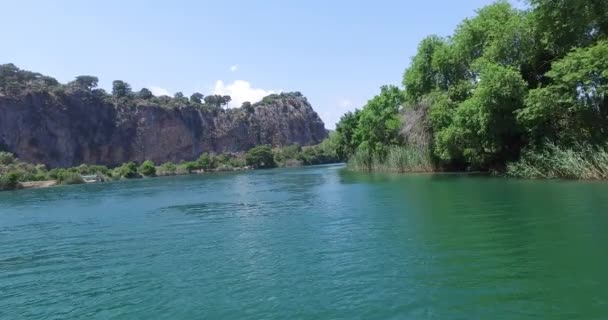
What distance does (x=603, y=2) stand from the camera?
30594mm

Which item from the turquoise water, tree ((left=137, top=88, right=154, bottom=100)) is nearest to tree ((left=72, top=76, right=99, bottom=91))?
tree ((left=137, top=88, right=154, bottom=100))

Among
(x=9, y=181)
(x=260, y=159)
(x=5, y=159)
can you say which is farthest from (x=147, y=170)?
(x=9, y=181)

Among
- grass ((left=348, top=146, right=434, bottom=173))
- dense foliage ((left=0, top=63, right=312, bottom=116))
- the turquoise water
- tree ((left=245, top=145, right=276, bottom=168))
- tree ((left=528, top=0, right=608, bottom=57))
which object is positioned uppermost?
A: dense foliage ((left=0, top=63, right=312, bottom=116))

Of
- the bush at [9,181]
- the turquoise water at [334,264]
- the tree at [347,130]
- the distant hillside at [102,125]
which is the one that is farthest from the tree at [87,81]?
the turquoise water at [334,264]

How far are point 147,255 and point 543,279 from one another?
35.5ft

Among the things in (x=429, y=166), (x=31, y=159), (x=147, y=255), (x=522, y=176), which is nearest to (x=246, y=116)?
(x=31, y=159)

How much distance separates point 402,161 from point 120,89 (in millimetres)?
138229

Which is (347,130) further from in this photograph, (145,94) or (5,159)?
(145,94)

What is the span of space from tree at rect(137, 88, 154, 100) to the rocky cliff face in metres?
19.2

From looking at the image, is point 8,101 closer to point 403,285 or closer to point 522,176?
point 522,176

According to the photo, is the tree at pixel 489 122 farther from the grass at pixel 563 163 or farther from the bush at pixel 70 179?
the bush at pixel 70 179

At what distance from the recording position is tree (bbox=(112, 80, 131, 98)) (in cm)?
16862

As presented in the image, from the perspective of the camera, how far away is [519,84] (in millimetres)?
33531

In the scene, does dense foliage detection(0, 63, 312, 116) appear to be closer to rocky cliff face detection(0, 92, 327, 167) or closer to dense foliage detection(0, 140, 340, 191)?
rocky cliff face detection(0, 92, 327, 167)
